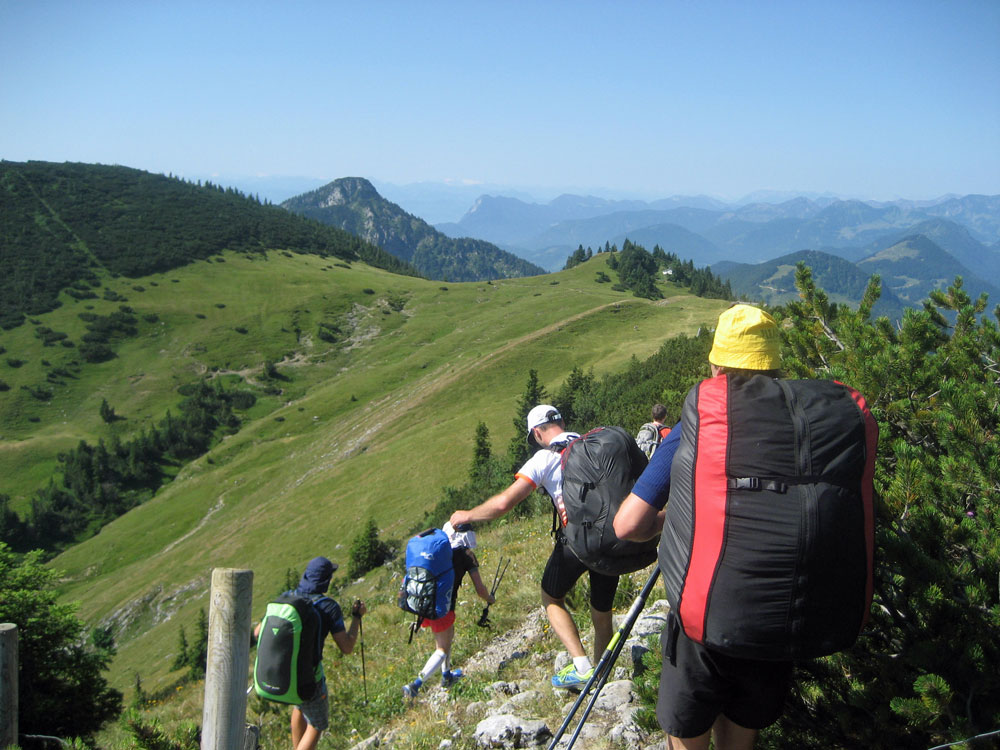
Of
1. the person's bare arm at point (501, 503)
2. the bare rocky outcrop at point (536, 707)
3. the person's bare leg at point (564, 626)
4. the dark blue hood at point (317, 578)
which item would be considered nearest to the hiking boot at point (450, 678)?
the bare rocky outcrop at point (536, 707)

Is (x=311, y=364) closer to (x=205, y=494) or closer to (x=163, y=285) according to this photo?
(x=205, y=494)

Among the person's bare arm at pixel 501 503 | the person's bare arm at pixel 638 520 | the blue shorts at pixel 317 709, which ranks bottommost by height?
the blue shorts at pixel 317 709

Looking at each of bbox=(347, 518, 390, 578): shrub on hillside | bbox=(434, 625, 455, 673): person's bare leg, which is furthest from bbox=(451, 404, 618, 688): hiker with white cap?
bbox=(347, 518, 390, 578): shrub on hillside

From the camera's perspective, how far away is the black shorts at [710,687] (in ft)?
9.23

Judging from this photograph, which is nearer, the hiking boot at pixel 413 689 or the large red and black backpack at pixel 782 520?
the large red and black backpack at pixel 782 520

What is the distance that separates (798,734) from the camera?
333 cm

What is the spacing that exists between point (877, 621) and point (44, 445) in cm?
13265

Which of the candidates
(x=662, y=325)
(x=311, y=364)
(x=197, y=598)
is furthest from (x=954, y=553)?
(x=311, y=364)

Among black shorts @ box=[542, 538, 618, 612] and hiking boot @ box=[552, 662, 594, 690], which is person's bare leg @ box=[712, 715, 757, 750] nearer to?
black shorts @ box=[542, 538, 618, 612]

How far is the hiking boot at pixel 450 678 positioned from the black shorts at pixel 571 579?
7.88 feet

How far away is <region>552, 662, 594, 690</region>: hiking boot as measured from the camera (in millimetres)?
5055

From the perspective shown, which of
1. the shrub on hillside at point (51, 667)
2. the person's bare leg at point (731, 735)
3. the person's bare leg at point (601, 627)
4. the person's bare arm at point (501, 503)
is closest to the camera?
the person's bare leg at point (731, 735)

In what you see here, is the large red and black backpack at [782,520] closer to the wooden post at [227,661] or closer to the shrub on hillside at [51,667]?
the wooden post at [227,661]

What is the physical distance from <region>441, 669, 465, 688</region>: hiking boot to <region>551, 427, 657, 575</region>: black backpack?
11.1ft
